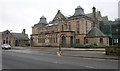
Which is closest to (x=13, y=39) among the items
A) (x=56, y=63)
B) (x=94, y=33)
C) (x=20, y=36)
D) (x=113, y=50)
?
(x=20, y=36)

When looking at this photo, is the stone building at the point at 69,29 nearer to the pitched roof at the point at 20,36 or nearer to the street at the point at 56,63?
the pitched roof at the point at 20,36

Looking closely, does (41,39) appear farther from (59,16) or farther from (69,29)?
(69,29)

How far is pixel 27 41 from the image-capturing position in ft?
325

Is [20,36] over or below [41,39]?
over

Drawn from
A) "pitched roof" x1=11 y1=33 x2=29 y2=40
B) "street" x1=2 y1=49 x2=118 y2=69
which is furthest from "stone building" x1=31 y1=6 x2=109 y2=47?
"street" x1=2 y1=49 x2=118 y2=69

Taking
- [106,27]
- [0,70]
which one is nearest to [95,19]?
[106,27]

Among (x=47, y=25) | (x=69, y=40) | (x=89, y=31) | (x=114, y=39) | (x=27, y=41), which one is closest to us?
(x=69, y=40)

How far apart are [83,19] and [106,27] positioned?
14.4 m

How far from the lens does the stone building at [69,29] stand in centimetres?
6128

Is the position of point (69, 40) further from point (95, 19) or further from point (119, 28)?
point (119, 28)

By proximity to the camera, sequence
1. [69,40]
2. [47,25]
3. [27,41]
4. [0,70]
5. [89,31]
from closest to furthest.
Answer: [0,70] → [69,40] → [89,31] → [47,25] → [27,41]

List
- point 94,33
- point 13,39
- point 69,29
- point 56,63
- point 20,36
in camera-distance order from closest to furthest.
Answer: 1. point 56,63
2. point 94,33
3. point 69,29
4. point 13,39
5. point 20,36

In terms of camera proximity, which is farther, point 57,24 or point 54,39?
point 57,24

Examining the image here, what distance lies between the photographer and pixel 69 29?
66750 millimetres
